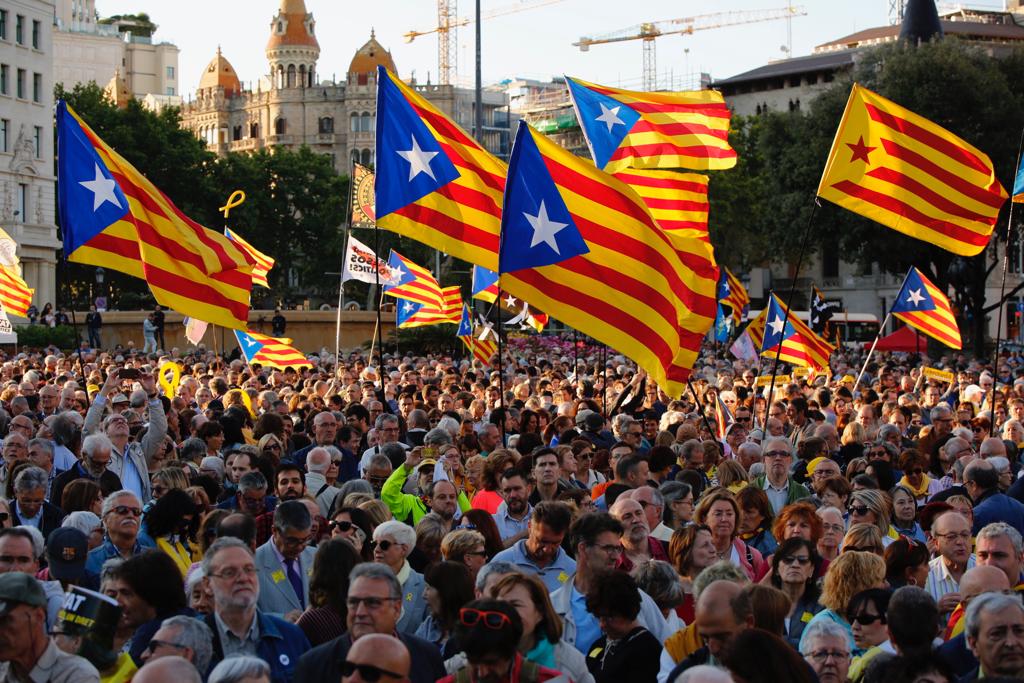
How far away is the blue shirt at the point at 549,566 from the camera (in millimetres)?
7941

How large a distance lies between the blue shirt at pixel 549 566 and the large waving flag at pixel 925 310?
15425mm

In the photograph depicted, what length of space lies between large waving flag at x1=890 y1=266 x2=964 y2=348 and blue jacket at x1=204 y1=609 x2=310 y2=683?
17265mm

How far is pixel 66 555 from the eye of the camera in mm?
7207

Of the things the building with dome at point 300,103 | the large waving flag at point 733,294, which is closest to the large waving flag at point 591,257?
the large waving flag at point 733,294

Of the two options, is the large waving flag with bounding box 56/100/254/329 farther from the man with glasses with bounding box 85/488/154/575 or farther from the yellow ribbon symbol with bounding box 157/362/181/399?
the man with glasses with bounding box 85/488/154/575

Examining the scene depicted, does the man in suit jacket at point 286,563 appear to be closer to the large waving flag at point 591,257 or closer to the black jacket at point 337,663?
the black jacket at point 337,663

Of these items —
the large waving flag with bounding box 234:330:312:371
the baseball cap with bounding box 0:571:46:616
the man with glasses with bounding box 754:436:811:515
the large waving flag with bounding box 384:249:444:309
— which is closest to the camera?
the baseball cap with bounding box 0:571:46:616

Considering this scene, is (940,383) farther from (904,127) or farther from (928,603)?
(928,603)

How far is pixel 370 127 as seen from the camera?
14150 centimetres

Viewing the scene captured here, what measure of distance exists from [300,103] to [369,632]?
141 m

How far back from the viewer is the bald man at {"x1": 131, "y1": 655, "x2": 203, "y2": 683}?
194 inches

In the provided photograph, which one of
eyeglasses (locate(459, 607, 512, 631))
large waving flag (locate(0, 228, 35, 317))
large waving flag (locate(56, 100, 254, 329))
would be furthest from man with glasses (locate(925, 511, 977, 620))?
large waving flag (locate(0, 228, 35, 317))

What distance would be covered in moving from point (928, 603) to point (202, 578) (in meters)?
2.84

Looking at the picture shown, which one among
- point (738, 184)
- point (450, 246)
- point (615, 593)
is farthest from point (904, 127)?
point (738, 184)
